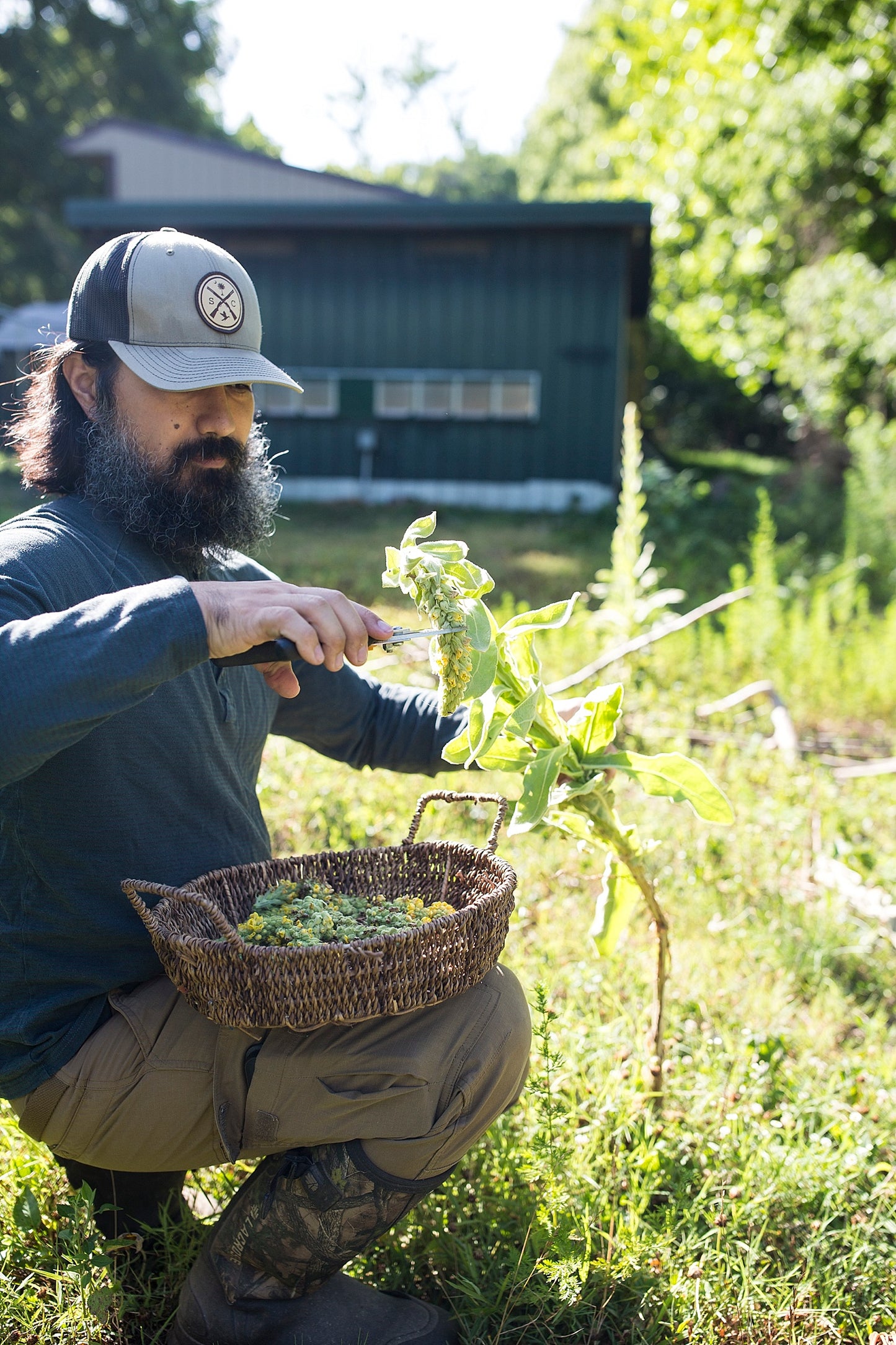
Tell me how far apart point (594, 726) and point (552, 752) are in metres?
0.17

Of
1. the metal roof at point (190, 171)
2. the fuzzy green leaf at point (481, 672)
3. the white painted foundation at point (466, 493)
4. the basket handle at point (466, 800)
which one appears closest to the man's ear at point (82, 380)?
the fuzzy green leaf at point (481, 672)

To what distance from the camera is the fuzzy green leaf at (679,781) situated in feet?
6.82

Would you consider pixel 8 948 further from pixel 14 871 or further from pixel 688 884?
pixel 688 884

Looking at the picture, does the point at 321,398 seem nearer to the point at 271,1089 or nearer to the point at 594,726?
the point at 594,726

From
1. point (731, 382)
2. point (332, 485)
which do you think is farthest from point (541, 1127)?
point (731, 382)

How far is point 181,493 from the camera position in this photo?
2176mm

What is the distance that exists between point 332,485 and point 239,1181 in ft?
41.0

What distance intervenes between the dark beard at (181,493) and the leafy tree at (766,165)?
32.0 feet

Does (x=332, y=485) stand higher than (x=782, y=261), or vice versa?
(x=782, y=261)

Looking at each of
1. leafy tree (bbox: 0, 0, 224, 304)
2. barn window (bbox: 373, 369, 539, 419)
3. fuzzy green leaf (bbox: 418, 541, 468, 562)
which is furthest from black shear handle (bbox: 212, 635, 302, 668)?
leafy tree (bbox: 0, 0, 224, 304)

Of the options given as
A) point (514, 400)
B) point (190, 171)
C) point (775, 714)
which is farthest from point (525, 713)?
point (190, 171)

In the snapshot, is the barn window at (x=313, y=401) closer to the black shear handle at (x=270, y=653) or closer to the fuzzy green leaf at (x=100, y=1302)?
the black shear handle at (x=270, y=653)

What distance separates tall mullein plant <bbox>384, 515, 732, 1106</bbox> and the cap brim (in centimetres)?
54

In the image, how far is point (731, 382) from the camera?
82.8ft
